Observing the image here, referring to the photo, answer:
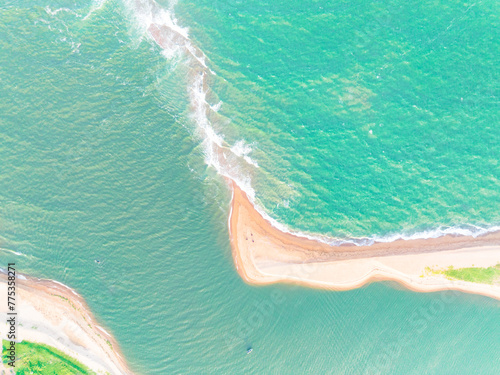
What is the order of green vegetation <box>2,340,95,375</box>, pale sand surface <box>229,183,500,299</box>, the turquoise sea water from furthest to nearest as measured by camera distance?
pale sand surface <box>229,183,500,299</box>
green vegetation <box>2,340,95,375</box>
the turquoise sea water

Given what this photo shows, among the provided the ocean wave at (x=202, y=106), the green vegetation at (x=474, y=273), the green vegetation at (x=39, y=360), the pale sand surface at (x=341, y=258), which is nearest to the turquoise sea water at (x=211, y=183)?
the ocean wave at (x=202, y=106)

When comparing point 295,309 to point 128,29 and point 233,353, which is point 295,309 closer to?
point 233,353

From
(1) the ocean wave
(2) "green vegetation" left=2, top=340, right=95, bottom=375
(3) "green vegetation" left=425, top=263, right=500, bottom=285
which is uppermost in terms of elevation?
(1) the ocean wave

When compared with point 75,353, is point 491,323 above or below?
below

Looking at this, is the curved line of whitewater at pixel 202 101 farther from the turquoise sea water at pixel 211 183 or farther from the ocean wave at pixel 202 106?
the turquoise sea water at pixel 211 183

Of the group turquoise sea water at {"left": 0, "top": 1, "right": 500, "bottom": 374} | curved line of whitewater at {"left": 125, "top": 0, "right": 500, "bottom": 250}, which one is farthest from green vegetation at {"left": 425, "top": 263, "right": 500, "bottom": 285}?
curved line of whitewater at {"left": 125, "top": 0, "right": 500, "bottom": 250}

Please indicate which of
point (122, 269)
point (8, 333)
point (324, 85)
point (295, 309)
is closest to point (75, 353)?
point (8, 333)

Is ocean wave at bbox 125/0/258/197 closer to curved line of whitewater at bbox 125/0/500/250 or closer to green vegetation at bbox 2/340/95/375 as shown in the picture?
curved line of whitewater at bbox 125/0/500/250
